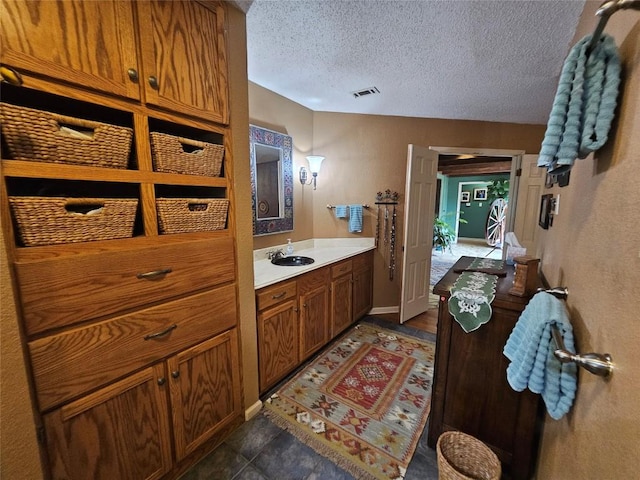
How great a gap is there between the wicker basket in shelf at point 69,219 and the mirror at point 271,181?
4.24 ft

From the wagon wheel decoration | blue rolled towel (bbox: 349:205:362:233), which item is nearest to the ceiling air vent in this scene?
blue rolled towel (bbox: 349:205:362:233)

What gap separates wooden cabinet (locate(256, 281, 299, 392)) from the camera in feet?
5.82

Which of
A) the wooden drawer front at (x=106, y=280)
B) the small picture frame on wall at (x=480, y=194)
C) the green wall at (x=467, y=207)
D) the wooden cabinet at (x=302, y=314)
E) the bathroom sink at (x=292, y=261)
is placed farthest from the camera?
the green wall at (x=467, y=207)

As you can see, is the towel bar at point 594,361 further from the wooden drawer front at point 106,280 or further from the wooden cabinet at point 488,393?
the wooden drawer front at point 106,280

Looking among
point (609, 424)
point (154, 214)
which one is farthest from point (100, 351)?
point (609, 424)

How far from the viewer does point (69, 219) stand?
91 centimetres

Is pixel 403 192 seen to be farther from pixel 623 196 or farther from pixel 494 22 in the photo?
pixel 623 196

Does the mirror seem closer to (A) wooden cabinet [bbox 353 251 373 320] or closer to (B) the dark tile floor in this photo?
(A) wooden cabinet [bbox 353 251 373 320]

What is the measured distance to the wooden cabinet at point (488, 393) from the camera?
4.01ft

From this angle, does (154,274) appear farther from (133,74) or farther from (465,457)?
(465,457)

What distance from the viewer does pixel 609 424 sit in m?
0.55

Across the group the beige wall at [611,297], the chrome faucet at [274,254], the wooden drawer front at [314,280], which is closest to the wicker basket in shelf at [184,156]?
the wooden drawer front at [314,280]

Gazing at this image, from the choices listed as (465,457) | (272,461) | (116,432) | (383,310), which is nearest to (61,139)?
(116,432)

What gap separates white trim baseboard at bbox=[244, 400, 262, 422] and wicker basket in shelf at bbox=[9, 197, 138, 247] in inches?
52.9
